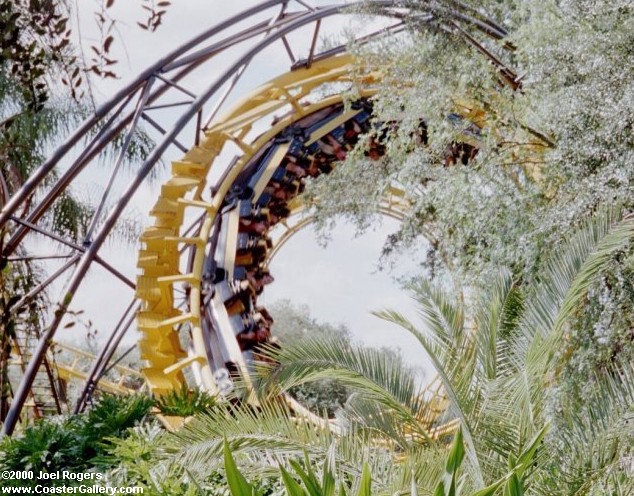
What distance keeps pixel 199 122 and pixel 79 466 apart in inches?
184

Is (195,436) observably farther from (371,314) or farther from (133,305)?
(133,305)

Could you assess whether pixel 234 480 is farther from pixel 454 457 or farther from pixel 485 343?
pixel 485 343

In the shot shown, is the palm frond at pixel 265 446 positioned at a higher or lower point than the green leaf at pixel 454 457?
higher

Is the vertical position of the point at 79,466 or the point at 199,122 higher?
the point at 199,122

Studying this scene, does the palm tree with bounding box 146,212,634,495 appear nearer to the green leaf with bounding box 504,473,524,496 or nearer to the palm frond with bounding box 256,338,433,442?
the palm frond with bounding box 256,338,433,442

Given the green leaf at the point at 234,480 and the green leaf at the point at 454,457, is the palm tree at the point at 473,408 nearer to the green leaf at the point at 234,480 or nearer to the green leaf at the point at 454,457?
the green leaf at the point at 454,457

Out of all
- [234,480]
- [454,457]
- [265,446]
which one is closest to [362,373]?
[265,446]

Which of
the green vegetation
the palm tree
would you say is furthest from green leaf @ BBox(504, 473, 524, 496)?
the palm tree

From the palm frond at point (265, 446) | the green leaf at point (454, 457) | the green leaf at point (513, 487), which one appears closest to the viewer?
the green leaf at point (513, 487)

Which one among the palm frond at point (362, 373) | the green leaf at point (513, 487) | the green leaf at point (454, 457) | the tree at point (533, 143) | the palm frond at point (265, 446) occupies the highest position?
the tree at point (533, 143)

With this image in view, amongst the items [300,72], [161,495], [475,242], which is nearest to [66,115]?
[300,72]

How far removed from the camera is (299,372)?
511 cm

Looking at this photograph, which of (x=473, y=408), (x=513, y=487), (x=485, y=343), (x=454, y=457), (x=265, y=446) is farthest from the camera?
(x=485, y=343)

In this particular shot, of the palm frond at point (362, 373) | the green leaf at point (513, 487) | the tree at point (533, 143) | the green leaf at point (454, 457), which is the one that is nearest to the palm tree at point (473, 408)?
the palm frond at point (362, 373)
